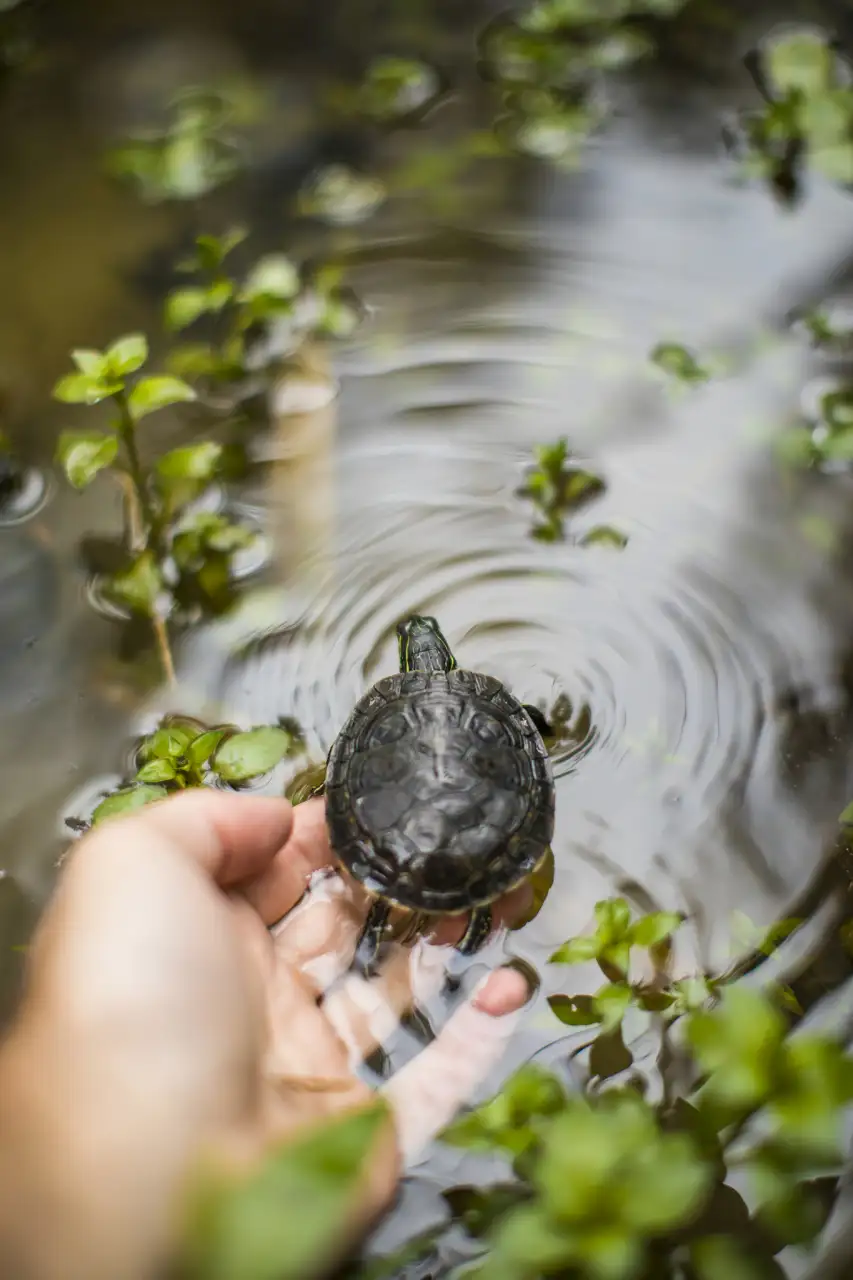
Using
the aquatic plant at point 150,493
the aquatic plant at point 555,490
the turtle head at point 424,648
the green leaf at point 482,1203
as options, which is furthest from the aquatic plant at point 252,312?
the green leaf at point 482,1203

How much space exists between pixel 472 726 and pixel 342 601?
24.3 inches

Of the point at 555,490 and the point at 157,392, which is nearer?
the point at 157,392

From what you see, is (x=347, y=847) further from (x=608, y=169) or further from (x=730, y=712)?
(x=608, y=169)

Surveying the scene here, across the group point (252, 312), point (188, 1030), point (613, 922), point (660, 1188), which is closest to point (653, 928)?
point (613, 922)

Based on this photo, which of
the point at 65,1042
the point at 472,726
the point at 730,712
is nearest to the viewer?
the point at 65,1042

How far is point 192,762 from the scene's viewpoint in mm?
1887

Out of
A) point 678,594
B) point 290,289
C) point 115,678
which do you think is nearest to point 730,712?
point 678,594

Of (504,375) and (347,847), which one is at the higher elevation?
(504,375)

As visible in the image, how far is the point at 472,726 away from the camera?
1837 mm

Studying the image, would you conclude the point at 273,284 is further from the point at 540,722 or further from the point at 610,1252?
the point at 610,1252

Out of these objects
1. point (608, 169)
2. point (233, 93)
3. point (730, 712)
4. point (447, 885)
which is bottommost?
point (730, 712)

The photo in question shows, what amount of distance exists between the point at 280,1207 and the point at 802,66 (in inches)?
129

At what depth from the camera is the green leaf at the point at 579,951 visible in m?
1.56

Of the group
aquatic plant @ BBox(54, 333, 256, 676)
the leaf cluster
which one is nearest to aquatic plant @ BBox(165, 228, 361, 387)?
aquatic plant @ BBox(54, 333, 256, 676)
